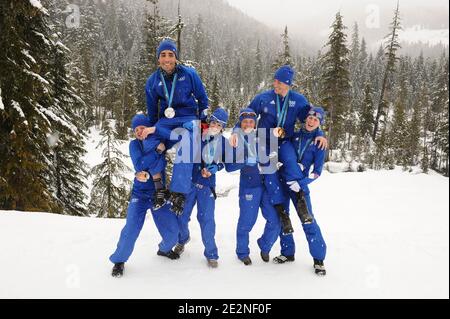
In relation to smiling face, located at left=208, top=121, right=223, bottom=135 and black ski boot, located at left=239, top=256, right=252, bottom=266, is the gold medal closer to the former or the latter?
smiling face, located at left=208, top=121, right=223, bottom=135

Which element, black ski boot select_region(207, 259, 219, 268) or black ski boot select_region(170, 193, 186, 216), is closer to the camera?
black ski boot select_region(170, 193, 186, 216)

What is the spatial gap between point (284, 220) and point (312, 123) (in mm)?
1484

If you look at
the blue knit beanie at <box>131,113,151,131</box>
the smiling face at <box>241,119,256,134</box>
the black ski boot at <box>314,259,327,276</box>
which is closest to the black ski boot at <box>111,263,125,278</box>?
the blue knit beanie at <box>131,113,151,131</box>

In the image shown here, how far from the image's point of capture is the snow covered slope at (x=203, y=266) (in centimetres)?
427

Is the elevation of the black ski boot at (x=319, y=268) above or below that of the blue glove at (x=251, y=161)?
below

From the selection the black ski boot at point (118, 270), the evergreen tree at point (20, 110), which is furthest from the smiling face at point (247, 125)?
the evergreen tree at point (20, 110)

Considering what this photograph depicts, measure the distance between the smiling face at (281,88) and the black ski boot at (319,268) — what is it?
2.57 meters

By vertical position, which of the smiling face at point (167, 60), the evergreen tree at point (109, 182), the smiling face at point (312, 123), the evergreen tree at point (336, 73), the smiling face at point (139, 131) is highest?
the evergreen tree at point (336, 73)

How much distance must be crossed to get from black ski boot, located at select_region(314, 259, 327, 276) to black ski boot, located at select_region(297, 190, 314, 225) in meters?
0.66

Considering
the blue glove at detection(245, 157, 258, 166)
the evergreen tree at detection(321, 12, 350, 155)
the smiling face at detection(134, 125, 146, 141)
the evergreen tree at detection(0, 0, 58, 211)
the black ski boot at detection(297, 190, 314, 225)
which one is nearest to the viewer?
the smiling face at detection(134, 125, 146, 141)

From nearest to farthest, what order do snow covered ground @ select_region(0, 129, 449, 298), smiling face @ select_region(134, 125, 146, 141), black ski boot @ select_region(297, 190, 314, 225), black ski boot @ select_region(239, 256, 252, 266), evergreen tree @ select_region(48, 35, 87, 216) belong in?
snow covered ground @ select_region(0, 129, 449, 298), smiling face @ select_region(134, 125, 146, 141), black ski boot @ select_region(297, 190, 314, 225), black ski boot @ select_region(239, 256, 252, 266), evergreen tree @ select_region(48, 35, 87, 216)

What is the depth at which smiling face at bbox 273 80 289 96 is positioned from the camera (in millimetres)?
4879

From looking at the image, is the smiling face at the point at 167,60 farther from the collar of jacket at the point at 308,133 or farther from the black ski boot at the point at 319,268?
the black ski boot at the point at 319,268

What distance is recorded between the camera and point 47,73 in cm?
1202
